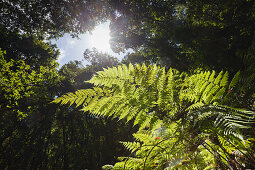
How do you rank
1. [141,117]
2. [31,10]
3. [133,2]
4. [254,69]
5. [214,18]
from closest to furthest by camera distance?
[254,69], [141,117], [214,18], [31,10], [133,2]

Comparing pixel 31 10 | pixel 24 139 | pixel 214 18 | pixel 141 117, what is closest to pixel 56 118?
pixel 24 139

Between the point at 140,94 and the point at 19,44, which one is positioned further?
the point at 19,44

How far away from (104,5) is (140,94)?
1112 cm

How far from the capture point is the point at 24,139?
11.9 meters

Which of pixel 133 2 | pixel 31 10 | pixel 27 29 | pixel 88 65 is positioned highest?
pixel 88 65

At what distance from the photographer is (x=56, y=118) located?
15.1m

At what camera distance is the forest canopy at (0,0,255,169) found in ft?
3.31

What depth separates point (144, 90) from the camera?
3.86ft

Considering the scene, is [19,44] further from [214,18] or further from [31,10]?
[214,18]

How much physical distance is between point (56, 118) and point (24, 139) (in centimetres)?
368

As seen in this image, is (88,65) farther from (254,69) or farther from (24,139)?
(254,69)

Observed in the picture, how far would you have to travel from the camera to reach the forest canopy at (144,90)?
3.31 ft

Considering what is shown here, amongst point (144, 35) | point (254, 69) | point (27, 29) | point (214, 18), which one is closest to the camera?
point (254, 69)

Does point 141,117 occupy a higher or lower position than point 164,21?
lower
